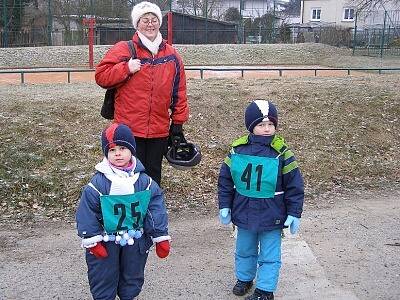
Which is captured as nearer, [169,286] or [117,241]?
[117,241]

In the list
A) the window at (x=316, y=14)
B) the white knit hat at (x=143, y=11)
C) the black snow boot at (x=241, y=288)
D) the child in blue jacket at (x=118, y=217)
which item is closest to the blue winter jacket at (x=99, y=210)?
the child in blue jacket at (x=118, y=217)

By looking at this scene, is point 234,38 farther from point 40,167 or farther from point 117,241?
point 117,241

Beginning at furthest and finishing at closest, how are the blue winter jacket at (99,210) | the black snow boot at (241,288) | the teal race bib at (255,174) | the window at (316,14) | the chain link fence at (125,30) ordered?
the window at (316,14) → the chain link fence at (125,30) → the black snow boot at (241,288) → the teal race bib at (255,174) → the blue winter jacket at (99,210)

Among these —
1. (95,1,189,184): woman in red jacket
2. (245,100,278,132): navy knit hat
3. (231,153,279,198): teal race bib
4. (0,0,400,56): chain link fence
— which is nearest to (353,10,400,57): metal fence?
(0,0,400,56): chain link fence

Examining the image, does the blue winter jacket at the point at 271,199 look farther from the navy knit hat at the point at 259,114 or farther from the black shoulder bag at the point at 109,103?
the black shoulder bag at the point at 109,103

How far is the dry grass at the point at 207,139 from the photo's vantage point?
5590mm

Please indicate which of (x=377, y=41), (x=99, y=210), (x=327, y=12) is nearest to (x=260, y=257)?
(x=99, y=210)

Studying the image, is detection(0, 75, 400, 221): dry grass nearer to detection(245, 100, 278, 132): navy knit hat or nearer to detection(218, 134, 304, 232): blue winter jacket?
detection(218, 134, 304, 232): blue winter jacket

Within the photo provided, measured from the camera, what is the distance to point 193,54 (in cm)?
2498

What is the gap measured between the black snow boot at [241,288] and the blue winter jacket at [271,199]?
1.43 feet

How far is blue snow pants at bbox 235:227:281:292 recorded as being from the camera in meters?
3.48

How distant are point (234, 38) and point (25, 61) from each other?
1406 cm

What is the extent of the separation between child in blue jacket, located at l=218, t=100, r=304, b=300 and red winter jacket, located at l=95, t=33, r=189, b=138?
2.59 feet

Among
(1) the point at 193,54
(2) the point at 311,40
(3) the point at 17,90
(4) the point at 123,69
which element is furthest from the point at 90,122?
(2) the point at 311,40
